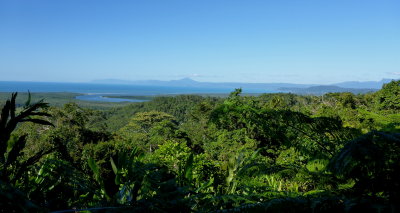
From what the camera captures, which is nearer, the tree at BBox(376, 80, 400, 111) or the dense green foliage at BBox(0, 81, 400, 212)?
the dense green foliage at BBox(0, 81, 400, 212)

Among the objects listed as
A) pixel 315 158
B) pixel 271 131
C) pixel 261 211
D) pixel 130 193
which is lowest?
pixel 130 193

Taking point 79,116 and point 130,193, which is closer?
point 130,193

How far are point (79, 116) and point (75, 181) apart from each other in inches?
595

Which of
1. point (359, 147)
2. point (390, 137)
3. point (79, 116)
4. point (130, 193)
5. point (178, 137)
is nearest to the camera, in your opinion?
point (359, 147)

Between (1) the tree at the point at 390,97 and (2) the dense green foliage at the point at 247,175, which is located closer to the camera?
(2) the dense green foliage at the point at 247,175

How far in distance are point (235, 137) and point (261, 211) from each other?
951 cm

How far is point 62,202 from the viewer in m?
1.77

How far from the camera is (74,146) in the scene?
1344 centimetres

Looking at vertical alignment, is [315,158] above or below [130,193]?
above

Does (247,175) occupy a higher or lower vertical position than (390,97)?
lower

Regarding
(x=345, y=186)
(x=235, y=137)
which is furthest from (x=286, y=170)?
(x=235, y=137)

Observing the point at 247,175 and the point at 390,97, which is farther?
the point at 390,97

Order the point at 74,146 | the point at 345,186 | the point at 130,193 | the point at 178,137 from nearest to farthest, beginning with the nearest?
the point at 345,186, the point at 130,193, the point at 74,146, the point at 178,137

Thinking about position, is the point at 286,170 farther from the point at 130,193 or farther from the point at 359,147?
the point at 130,193
